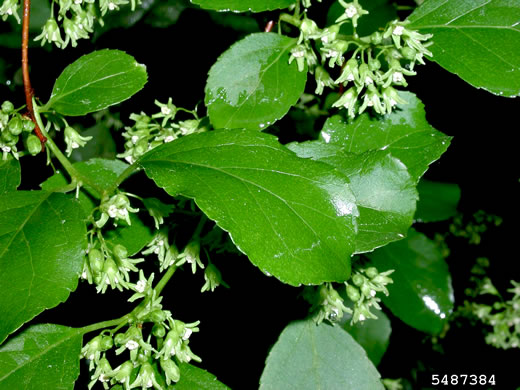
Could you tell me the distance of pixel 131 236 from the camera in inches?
55.3

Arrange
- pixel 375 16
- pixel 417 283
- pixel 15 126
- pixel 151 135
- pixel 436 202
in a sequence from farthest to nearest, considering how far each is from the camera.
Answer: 1. pixel 436 202
2. pixel 417 283
3. pixel 375 16
4. pixel 151 135
5. pixel 15 126

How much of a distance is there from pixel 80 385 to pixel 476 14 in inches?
81.7

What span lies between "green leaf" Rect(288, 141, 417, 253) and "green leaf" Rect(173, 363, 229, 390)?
22.5 inches

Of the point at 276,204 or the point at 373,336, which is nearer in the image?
the point at 276,204

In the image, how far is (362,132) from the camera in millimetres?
1478

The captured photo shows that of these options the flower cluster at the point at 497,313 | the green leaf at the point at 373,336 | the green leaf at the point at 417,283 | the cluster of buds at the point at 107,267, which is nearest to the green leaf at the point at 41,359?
the cluster of buds at the point at 107,267

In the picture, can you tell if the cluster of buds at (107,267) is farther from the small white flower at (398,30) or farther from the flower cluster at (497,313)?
the flower cluster at (497,313)

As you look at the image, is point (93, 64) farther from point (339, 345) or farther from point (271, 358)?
point (339, 345)

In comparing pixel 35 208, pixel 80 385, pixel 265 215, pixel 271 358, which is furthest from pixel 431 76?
pixel 80 385

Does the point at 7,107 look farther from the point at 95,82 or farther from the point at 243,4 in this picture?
the point at 243,4

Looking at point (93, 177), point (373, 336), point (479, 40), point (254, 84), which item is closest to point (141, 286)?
point (93, 177)

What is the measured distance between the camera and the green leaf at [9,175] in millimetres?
1370

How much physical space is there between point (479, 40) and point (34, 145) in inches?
44.4

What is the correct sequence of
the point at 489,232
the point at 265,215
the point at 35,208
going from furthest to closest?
the point at 489,232 < the point at 35,208 < the point at 265,215
